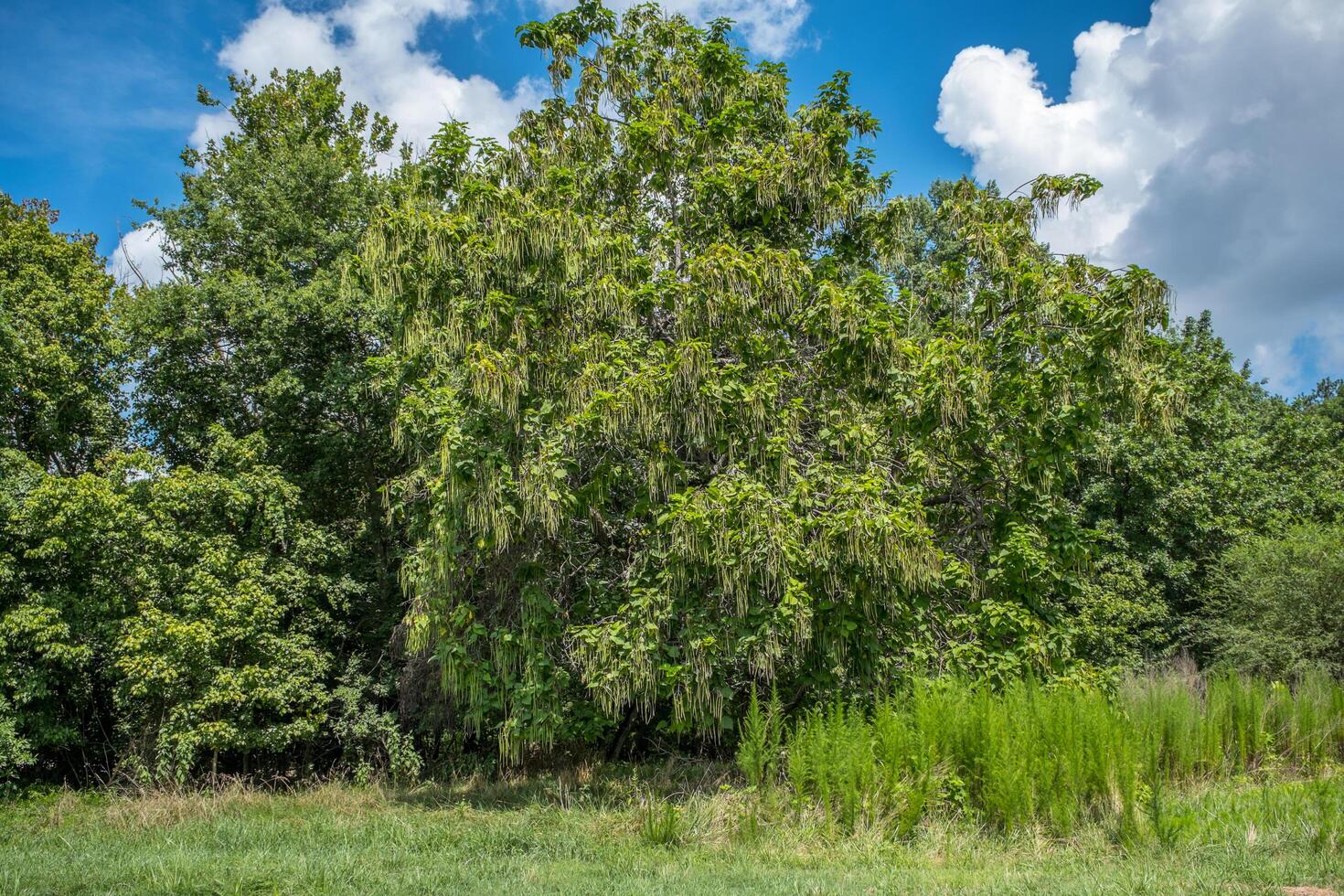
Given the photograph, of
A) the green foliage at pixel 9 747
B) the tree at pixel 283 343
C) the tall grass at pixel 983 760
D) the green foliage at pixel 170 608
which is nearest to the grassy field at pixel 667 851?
the tall grass at pixel 983 760

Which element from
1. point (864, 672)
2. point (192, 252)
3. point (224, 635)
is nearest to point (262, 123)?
point (192, 252)

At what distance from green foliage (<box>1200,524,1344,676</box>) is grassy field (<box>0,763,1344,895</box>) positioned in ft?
23.7

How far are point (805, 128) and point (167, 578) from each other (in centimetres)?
1041

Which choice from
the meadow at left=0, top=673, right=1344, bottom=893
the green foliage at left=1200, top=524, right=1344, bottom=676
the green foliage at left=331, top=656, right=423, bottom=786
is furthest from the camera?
the green foliage at left=1200, top=524, right=1344, bottom=676

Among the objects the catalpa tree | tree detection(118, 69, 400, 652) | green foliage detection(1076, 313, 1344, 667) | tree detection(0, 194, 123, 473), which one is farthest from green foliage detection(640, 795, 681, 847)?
tree detection(0, 194, 123, 473)

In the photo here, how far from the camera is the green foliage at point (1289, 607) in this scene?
13250mm

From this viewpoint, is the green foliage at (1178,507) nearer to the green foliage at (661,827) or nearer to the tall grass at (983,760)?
the tall grass at (983,760)

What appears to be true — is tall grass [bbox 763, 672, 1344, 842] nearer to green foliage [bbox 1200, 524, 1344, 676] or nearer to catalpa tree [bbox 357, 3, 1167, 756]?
catalpa tree [bbox 357, 3, 1167, 756]

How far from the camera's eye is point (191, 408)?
13.5 metres

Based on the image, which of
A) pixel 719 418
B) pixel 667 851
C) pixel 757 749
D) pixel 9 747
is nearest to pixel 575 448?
pixel 719 418

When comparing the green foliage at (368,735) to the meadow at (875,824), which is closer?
the meadow at (875,824)

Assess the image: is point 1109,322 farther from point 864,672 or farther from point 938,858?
point 938,858

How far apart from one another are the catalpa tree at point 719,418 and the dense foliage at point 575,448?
5cm

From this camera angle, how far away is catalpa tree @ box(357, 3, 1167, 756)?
722cm
